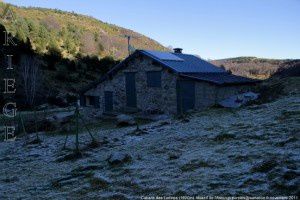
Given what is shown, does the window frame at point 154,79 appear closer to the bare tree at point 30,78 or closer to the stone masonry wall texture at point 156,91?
the stone masonry wall texture at point 156,91

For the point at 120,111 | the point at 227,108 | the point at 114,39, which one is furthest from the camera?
the point at 114,39

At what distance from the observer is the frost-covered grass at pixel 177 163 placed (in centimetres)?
951

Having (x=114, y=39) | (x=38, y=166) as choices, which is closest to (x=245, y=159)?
(x=38, y=166)

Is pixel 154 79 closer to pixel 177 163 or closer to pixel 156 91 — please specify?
pixel 156 91

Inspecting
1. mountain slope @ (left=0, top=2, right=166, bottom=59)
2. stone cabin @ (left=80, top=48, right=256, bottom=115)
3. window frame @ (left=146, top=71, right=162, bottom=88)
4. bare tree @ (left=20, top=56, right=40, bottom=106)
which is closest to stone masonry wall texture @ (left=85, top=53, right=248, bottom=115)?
stone cabin @ (left=80, top=48, right=256, bottom=115)

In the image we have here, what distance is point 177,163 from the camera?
12117 mm

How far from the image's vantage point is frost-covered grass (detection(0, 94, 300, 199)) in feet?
31.2

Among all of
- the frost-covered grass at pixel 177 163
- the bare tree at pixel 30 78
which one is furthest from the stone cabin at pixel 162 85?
the frost-covered grass at pixel 177 163

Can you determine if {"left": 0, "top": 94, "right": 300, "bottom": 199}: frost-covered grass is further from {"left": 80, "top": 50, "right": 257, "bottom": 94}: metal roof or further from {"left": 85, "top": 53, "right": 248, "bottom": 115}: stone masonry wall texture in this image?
{"left": 80, "top": 50, "right": 257, "bottom": 94}: metal roof

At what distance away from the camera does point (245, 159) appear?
11203mm

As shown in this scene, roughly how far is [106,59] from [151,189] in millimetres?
64888

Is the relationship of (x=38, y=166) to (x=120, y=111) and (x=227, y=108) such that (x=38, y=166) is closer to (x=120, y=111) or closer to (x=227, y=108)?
(x=227, y=108)

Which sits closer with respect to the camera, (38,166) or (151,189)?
(151,189)

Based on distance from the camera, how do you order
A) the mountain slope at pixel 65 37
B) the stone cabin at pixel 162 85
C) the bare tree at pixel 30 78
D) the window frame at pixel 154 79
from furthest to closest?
1. the mountain slope at pixel 65 37
2. the bare tree at pixel 30 78
3. the window frame at pixel 154 79
4. the stone cabin at pixel 162 85
